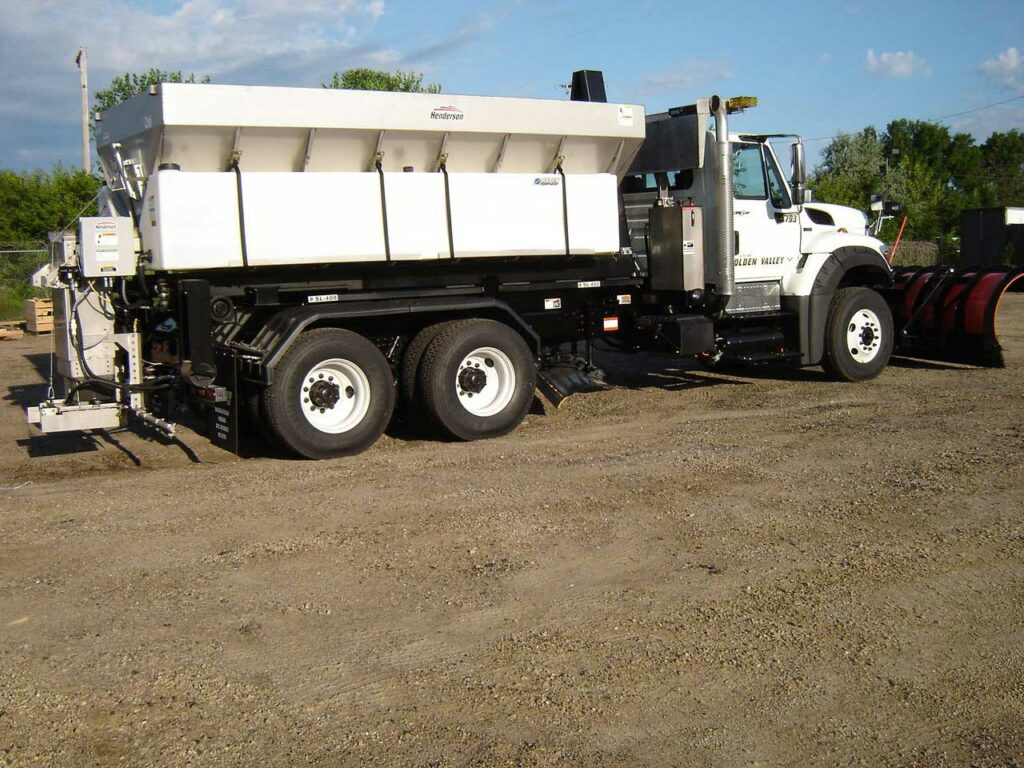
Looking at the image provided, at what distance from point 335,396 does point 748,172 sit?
18.2ft

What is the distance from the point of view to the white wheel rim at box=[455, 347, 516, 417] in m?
9.95

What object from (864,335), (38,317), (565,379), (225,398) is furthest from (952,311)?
(38,317)

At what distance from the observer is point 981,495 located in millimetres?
7316

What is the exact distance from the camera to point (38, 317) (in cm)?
2170

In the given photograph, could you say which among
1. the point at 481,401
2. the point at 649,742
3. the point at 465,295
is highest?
the point at 465,295

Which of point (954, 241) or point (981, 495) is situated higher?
point (954, 241)

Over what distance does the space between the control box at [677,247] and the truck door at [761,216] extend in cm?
62

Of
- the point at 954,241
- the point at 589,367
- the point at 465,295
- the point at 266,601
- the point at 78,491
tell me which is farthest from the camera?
the point at 954,241

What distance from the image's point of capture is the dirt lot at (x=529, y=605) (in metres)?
4.07

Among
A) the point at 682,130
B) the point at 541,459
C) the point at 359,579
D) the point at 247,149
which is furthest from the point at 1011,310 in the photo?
the point at 359,579

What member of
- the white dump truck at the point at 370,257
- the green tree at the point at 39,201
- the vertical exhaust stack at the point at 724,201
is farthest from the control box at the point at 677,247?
the green tree at the point at 39,201

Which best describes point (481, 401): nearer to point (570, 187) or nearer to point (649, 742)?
point (570, 187)

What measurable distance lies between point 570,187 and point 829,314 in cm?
403

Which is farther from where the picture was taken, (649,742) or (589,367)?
(589,367)
